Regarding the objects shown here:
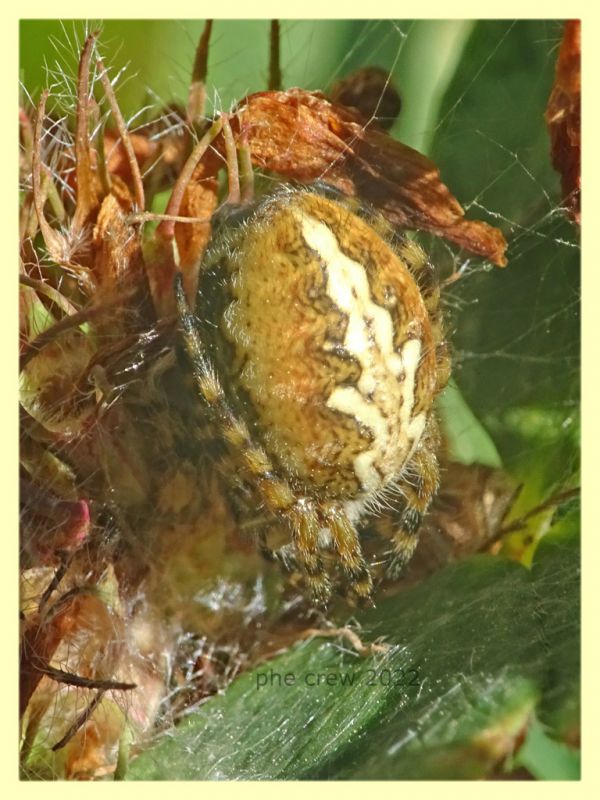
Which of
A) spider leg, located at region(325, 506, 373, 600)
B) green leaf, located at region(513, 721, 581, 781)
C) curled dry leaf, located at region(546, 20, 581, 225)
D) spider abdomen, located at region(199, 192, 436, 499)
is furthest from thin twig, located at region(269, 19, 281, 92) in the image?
green leaf, located at region(513, 721, 581, 781)

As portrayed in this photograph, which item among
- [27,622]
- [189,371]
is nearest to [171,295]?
[189,371]

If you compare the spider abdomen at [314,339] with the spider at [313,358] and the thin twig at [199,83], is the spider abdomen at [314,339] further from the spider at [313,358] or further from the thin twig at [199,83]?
the thin twig at [199,83]

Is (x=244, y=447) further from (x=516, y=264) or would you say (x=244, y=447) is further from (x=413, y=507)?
(x=516, y=264)

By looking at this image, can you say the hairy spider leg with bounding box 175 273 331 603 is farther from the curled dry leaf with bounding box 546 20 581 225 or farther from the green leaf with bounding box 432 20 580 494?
the curled dry leaf with bounding box 546 20 581 225

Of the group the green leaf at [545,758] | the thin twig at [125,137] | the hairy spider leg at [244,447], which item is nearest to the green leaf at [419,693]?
the green leaf at [545,758]

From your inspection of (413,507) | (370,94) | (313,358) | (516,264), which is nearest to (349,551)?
(413,507)

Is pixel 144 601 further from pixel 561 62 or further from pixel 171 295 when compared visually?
pixel 561 62

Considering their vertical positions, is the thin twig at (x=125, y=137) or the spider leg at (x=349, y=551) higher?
the thin twig at (x=125, y=137)

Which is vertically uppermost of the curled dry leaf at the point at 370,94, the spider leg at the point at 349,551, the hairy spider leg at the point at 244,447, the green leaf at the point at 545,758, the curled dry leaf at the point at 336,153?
the curled dry leaf at the point at 370,94
